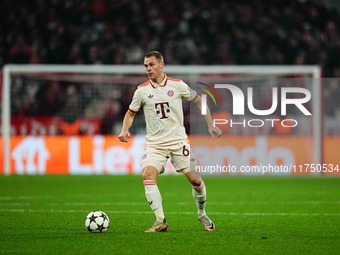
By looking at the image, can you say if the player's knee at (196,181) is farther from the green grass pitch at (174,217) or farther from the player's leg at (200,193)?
the green grass pitch at (174,217)

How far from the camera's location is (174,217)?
30.1 ft

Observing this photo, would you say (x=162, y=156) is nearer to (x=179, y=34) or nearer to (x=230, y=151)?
(x=230, y=151)

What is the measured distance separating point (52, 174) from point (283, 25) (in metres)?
10.7

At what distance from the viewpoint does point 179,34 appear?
74.1 ft

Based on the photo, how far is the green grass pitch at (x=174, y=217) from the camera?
6.43 metres

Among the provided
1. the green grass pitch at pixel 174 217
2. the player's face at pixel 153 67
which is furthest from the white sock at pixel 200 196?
the player's face at pixel 153 67

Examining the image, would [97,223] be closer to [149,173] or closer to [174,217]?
[149,173]

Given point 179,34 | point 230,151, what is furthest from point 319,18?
point 230,151

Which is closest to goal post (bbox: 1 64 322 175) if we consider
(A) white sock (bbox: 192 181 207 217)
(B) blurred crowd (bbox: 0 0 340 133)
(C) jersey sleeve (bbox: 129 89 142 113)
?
(B) blurred crowd (bbox: 0 0 340 133)

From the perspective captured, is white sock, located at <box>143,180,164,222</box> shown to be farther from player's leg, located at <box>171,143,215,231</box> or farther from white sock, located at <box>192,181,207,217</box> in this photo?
white sock, located at <box>192,181,207,217</box>

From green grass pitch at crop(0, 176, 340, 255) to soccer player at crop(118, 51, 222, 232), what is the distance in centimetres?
62

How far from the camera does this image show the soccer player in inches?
297

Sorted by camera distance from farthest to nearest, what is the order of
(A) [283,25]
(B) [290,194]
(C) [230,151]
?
1. (A) [283,25]
2. (C) [230,151]
3. (B) [290,194]

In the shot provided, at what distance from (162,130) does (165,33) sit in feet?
50.3
